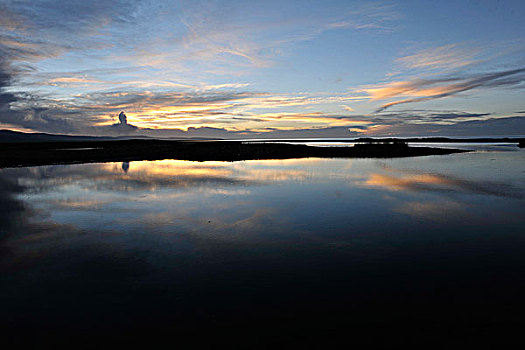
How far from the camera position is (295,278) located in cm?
826

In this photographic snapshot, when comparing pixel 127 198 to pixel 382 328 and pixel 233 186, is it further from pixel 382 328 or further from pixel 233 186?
pixel 382 328

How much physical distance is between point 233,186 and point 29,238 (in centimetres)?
1392

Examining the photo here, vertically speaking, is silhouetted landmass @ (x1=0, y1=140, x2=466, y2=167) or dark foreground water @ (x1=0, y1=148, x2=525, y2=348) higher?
silhouetted landmass @ (x1=0, y1=140, x2=466, y2=167)

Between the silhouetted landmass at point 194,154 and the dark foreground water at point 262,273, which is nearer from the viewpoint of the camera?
the dark foreground water at point 262,273

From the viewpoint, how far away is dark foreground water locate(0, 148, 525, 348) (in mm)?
6113

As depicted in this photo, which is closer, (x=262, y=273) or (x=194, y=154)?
(x=262, y=273)

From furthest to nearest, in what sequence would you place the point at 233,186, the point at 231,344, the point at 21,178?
the point at 21,178 → the point at 233,186 → the point at 231,344

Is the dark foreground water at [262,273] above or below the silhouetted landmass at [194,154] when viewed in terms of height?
below

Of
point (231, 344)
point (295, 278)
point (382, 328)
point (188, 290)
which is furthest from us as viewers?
point (295, 278)

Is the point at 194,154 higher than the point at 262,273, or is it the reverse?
the point at 194,154

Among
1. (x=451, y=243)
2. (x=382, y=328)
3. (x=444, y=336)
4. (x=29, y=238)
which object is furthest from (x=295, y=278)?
(x=29, y=238)

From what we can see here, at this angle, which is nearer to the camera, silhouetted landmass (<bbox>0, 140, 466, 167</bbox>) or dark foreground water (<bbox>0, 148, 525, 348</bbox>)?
dark foreground water (<bbox>0, 148, 525, 348</bbox>)

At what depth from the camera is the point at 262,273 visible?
855 cm

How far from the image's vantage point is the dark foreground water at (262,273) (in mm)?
6113
